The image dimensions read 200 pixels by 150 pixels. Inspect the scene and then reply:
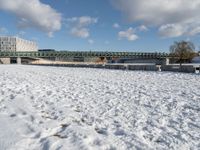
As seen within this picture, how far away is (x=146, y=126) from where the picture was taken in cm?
674

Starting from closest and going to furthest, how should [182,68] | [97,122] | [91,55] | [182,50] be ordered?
[97,122]
[182,68]
[182,50]
[91,55]

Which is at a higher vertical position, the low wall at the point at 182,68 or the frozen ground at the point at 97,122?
the low wall at the point at 182,68

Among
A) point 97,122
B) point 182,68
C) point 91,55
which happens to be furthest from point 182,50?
point 97,122

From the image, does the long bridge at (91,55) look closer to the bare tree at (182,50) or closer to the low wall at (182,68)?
the bare tree at (182,50)

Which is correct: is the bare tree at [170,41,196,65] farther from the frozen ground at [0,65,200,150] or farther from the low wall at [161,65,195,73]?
the frozen ground at [0,65,200,150]

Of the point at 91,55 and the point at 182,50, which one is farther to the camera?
the point at 91,55

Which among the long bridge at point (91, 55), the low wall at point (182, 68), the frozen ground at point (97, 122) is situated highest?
the long bridge at point (91, 55)

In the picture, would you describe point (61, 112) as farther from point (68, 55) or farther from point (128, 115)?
point (68, 55)

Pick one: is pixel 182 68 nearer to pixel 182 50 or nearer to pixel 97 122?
pixel 97 122

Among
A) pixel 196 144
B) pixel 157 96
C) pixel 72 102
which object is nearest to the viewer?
pixel 196 144

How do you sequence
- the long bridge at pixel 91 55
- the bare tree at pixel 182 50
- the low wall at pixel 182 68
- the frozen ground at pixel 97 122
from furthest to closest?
the long bridge at pixel 91 55
the bare tree at pixel 182 50
the low wall at pixel 182 68
the frozen ground at pixel 97 122

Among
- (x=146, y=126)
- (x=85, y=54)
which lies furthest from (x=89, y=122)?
(x=85, y=54)

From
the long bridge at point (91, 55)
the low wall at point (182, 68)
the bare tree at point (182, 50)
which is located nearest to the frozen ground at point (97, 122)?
the low wall at point (182, 68)

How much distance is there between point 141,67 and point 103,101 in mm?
28788
